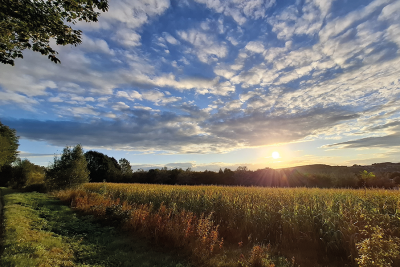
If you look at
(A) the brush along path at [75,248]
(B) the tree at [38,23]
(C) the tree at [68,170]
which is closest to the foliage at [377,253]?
(A) the brush along path at [75,248]

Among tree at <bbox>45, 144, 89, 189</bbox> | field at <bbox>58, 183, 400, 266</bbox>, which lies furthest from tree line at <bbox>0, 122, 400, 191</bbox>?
field at <bbox>58, 183, 400, 266</bbox>

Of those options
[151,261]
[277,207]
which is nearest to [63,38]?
[151,261]

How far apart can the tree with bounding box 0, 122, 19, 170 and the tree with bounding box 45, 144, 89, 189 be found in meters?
21.9

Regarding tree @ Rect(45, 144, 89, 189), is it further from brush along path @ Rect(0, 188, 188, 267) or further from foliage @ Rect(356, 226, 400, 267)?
foliage @ Rect(356, 226, 400, 267)

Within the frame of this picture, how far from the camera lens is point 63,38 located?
8695 mm

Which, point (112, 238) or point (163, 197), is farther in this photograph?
point (163, 197)

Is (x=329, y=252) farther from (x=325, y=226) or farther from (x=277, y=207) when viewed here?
(x=277, y=207)

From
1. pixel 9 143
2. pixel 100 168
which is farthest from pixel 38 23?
pixel 100 168

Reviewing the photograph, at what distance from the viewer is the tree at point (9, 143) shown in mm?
40844

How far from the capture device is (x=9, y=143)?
147 ft

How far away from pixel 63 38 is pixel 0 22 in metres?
1.94

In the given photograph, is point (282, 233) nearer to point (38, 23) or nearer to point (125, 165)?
point (38, 23)

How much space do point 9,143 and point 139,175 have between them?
99.5ft

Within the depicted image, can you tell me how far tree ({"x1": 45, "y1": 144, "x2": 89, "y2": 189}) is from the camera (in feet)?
88.2
